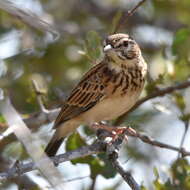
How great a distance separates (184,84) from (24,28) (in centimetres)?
213

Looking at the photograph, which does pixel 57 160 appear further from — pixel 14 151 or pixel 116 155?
pixel 14 151

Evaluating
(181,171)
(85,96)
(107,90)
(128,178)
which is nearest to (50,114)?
(85,96)

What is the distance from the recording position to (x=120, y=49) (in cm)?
590

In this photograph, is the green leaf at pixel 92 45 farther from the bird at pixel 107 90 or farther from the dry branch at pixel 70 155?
the dry branch at pixel 70 155

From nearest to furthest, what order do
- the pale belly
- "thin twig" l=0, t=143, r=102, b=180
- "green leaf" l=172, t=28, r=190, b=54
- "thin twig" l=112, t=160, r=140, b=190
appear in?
"thin twig" l=112, t=160, r=140, b=190 < "thin twig" l=0, t=143, r=102, b=180 < the pale belly < "green leaf" l=172, t=28, r=190, b=54

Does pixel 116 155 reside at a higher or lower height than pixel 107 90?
higher

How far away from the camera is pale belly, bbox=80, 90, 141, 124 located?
5664 mm

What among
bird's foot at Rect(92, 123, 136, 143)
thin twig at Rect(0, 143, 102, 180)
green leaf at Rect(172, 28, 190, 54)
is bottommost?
bird's foot at Rect(92, 123, 136, 143)

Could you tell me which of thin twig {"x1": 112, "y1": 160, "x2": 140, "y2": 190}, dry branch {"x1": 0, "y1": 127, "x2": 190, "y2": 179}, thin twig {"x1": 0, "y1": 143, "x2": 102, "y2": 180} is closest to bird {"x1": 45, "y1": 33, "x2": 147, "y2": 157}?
dry branch {"x1": 0, "y1": 127, "x2": 190, "y2": 179}

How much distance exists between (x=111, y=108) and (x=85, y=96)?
1.39 feet

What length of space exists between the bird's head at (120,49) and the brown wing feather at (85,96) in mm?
169

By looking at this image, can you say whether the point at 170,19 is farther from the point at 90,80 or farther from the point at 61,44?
the point at 90,80

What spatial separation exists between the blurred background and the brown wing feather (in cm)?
16

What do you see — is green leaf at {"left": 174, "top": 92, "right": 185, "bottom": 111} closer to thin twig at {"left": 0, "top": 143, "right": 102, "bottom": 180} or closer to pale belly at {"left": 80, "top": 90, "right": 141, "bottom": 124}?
pale belly at {"left": 80, "top": 90, "right": 141, "bottom": 124}
